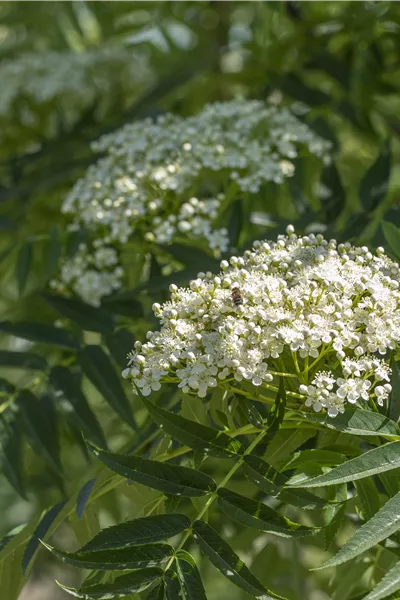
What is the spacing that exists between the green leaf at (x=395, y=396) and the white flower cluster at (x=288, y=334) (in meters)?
0.03

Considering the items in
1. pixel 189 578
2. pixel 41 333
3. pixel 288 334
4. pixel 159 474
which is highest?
pixel 288 334

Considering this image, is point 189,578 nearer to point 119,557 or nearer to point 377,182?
point 119,557

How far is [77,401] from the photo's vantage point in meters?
2.06

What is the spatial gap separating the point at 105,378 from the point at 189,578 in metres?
0.76

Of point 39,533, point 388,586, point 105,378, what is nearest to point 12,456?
point 105,378

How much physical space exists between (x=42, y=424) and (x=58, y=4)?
226 centimetres

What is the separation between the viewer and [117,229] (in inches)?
91.4

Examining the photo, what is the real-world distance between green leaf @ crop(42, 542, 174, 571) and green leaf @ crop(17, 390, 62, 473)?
69 cm

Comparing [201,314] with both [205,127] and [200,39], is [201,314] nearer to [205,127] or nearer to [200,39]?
[205,127]

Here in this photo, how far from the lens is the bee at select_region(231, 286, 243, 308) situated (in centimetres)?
147

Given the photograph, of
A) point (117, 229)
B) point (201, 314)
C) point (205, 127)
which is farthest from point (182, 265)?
point (201, 314)

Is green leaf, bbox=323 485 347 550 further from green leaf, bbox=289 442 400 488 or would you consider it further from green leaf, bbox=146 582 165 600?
green leaf, bbox=146 582 165 600

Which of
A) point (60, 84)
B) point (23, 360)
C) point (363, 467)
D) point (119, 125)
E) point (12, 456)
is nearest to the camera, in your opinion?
point (363, 467)

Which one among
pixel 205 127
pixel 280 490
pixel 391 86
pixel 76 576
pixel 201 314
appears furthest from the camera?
pixel 76 576
